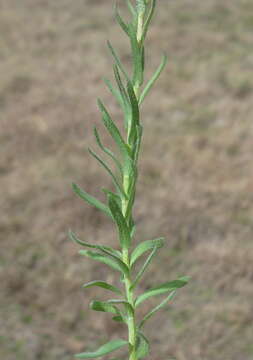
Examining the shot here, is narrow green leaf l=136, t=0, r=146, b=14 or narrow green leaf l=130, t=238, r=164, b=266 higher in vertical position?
narrow green leaf l=136, t=0, r=146, b=14

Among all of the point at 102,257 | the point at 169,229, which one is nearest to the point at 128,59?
the point at 169,229

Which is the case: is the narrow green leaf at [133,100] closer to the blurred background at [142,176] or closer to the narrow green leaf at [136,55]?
the narrow green leaf at [136,55]

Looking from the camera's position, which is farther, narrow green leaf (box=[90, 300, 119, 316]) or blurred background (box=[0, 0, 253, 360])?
blurred background (box=[0, 0, 253, 360])

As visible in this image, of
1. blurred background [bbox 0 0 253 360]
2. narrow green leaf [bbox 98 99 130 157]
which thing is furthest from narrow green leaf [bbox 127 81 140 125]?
blurred background [bbox 0 0 253 360]

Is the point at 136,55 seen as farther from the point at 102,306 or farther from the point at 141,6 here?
the point at 102,306

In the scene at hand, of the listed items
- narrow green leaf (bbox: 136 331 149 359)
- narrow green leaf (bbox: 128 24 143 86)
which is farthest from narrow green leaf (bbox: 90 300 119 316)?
narrow green leaf (bbox: 128 24 143 86)

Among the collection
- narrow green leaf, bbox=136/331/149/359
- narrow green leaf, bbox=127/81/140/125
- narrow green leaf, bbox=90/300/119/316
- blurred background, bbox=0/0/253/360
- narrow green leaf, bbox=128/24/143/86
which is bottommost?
narrow green leaf, bbox=136/331/149/359

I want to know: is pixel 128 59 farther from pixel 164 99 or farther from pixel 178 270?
pixel 178 270

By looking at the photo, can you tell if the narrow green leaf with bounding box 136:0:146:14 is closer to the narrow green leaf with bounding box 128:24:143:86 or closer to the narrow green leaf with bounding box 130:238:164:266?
the narrow green leaf with bounding box 128:24:143:86
